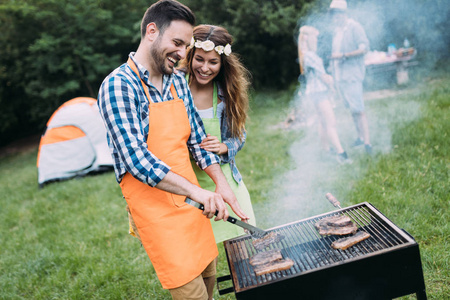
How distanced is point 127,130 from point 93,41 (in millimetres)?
12804

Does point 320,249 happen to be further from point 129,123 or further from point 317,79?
point 317,79

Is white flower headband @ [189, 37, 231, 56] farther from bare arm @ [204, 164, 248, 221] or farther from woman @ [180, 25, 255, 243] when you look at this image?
bare arm @ [204, 164, 248, 221]

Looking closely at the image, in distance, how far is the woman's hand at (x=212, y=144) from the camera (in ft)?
8.09

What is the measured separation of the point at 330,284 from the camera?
1.93 metres

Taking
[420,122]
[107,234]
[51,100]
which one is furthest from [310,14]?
[51,100]

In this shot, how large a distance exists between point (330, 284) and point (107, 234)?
10.8ft

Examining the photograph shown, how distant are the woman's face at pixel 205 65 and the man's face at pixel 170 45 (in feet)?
1.60

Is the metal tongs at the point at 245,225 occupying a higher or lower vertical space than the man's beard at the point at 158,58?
lower

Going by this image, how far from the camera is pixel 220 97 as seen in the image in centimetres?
271

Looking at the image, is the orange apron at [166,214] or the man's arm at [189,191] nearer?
the man's arm at [189,191]

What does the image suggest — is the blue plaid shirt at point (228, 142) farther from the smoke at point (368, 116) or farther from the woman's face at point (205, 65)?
the smoke at point (368, 116)

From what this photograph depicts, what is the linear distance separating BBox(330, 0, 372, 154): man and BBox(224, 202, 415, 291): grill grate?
3.19 metres

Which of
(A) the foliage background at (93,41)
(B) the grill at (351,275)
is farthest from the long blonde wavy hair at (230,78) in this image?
(A) the foliage background at (93,41)

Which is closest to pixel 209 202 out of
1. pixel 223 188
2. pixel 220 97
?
pixel 223 188
